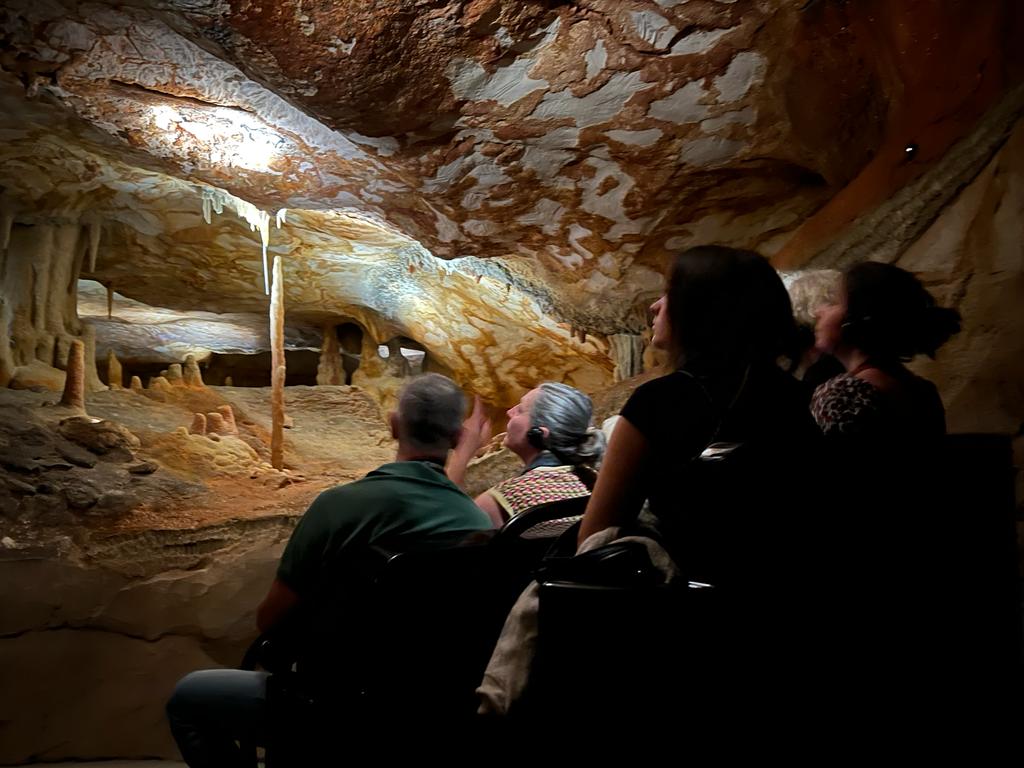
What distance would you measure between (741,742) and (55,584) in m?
3.66

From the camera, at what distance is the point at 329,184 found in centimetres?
521

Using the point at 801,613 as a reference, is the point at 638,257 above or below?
above

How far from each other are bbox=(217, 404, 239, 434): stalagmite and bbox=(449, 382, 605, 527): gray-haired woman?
4577mm

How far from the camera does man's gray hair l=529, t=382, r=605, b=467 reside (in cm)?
226

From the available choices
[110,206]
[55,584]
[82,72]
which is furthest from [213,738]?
[110,206]

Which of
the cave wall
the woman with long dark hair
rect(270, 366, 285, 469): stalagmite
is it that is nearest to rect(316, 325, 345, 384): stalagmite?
rect(270, 366, 285, 469): stalagmite

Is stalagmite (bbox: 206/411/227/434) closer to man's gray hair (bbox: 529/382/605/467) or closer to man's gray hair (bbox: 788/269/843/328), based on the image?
man's gray hair (bbox: 529/382/605/467)

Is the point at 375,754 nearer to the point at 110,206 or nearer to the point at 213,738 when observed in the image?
the point at 213,738

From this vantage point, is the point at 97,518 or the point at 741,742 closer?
the point at 741,742

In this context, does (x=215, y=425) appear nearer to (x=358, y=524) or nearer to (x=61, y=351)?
(x=61, y=351)

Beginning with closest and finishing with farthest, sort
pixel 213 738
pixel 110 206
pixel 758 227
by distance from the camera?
pixel 213 738 → pixel 758 227 → pixel 110 206

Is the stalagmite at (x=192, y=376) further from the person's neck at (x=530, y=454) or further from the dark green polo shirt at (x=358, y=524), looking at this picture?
the dark green polo shirt at (x=358, y=524)

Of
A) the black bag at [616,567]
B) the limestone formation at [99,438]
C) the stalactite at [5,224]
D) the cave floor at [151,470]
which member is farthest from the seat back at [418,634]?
the stalactite at [5,224]

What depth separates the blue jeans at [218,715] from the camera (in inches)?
69.1
